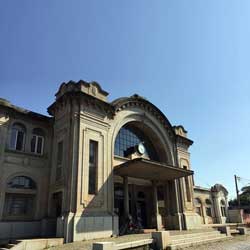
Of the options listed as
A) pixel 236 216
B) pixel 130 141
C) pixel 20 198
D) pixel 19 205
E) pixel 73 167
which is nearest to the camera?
pixel 73 167

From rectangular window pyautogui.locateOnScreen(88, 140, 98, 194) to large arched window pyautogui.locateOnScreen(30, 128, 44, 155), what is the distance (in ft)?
12.2

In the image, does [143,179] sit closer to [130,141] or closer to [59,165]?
[130,141]

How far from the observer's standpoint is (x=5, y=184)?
14.9 meters

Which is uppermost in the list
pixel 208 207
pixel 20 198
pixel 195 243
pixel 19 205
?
pixel 20 198

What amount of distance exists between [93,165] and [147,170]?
→ 14.3 ft

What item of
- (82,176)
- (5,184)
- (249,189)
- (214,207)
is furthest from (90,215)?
(249,189)

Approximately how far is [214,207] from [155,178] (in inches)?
738

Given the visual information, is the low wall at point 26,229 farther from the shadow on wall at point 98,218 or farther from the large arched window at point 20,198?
the shadow on wall at point 98,218

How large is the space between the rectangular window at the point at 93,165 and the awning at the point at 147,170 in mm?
1818

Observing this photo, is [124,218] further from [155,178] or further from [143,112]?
[143,112]

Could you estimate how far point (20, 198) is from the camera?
15711 millimetres

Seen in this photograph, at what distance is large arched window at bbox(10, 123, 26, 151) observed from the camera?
53.4ft

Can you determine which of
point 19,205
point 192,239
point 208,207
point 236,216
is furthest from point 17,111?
point 236,216

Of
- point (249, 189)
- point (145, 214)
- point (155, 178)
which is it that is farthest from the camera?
point (249, 189)
